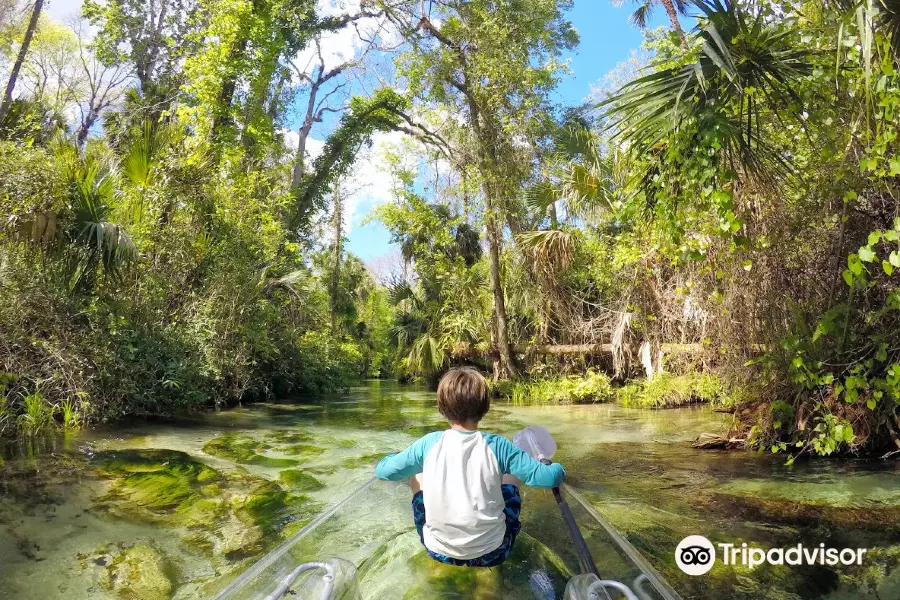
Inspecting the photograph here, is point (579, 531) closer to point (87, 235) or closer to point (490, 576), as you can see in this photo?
point (490, 576)

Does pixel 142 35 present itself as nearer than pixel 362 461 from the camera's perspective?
No

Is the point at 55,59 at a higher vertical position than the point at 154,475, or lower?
higher

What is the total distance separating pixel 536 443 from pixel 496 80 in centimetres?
1366

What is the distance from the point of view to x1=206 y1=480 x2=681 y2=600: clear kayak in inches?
82.7

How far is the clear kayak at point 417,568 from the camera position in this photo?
2.10 meters

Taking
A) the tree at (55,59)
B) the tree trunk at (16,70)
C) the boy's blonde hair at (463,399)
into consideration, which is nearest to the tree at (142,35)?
the tree at (55,59)

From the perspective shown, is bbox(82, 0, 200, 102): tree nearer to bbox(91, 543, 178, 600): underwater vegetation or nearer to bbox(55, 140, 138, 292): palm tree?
bbox(55, 140, 138, 292): palm tree

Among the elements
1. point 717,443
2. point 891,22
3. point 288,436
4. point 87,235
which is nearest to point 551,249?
point 717,443

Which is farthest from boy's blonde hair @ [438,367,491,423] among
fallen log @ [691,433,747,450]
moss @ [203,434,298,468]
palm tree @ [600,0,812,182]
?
fallen log @ [691,433,747,450]

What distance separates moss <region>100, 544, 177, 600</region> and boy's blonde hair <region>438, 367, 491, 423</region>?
208 cm

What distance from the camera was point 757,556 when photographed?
3.71 m

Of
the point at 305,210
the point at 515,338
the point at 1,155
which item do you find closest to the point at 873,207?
the point at 1,155

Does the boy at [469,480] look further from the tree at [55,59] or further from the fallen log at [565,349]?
the tree at [55,59]

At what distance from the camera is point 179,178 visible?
10.9 m
